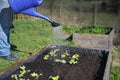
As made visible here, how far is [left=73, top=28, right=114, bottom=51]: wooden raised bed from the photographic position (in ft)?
21.4

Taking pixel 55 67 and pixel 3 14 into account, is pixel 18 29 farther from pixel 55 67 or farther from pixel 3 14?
pixel 55 67

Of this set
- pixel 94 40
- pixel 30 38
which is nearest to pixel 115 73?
pixel 94 40

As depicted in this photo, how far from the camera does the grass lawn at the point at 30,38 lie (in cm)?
546

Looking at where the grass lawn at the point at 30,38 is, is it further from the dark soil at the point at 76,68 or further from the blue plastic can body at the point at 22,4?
the blue plastic can body at the point at 22,4

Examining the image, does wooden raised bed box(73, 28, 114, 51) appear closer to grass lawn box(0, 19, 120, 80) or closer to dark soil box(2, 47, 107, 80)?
grass lawn box(0, 19, 120, 80)

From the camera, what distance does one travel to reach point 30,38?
761cm

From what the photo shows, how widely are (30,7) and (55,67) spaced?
1.17 metres

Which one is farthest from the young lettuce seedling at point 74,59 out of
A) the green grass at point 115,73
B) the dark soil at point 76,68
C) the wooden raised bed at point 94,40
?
the wooden raised bed at point 94,40

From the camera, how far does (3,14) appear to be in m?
5.25

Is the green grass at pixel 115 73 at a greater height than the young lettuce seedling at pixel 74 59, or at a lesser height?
lesser

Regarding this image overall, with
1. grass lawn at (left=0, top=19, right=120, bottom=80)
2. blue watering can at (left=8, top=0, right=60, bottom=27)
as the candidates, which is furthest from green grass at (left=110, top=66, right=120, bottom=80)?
blue watering can at (left=8, top=0, right=60, bottom=27)

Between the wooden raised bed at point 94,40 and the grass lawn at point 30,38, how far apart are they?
261 millimetres

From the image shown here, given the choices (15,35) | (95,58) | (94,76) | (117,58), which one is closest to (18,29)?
(15,35)

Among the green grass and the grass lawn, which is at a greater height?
the grass lawn
